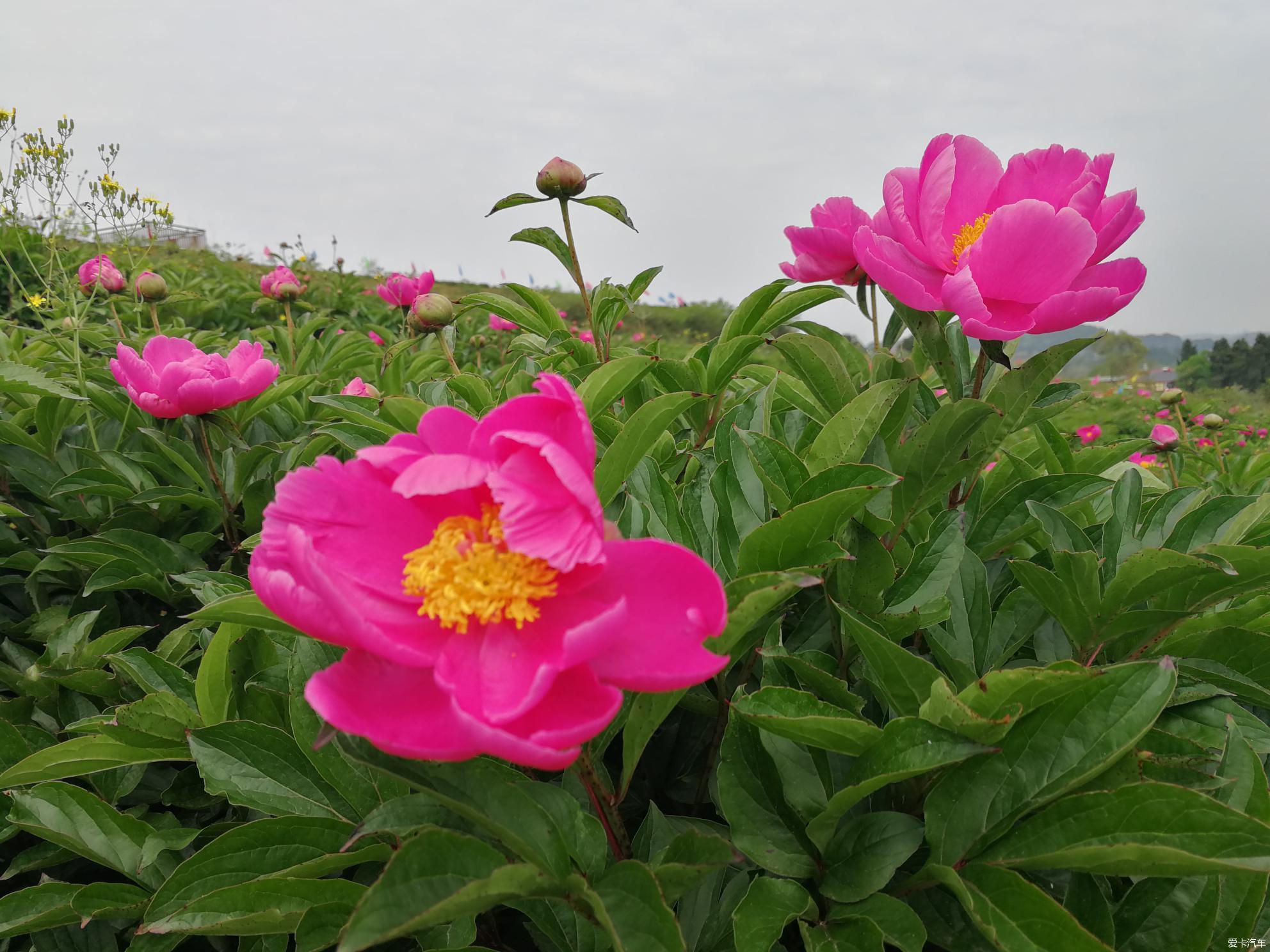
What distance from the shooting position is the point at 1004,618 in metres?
0.97

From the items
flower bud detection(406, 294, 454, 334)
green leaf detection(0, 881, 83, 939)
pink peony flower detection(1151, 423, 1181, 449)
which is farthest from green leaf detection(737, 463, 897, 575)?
pink peony flower detection(1151, 423, 1181, 449)

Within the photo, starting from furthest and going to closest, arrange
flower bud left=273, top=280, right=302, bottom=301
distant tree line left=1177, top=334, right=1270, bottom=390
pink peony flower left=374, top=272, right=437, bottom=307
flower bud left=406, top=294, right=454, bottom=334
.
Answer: distant tree line left=1177, top=334, right=1270, bottom=390 < flower bud left=273, top=280, right=302, bottom=301 < pink peony flower left=374, top=272, right=437, bottom=307 < flower bud left=406, top=294, right=454, bottom=334

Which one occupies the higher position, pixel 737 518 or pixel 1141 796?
pixel 737 518

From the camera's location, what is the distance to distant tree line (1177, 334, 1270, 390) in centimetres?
2536

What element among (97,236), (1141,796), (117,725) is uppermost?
(97,236)

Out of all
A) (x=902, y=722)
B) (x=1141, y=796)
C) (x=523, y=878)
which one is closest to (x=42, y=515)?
(x=523, y=878)

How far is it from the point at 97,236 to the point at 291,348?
2.01 ft

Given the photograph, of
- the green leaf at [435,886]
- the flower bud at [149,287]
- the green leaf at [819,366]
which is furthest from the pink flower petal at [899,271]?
the flower bud at [149,287]

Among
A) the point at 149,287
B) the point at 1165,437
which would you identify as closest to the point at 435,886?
the point at 1165,437

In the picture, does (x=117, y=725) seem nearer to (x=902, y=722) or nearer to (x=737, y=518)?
(x=737, y=518)

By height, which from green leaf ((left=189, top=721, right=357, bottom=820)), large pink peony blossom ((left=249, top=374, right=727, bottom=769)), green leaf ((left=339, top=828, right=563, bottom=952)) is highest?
large pink peony blossom ((left=249, top=374, right=727, bottom=769))

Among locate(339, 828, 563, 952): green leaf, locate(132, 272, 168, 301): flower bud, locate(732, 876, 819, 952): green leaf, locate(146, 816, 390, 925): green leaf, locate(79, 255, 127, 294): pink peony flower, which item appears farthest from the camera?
locate(79, 255, 127, 294): pink peony flower

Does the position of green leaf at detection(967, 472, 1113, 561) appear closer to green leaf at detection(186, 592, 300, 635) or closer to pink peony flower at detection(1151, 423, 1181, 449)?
green leaf at detection(186, 592, 300, 635)

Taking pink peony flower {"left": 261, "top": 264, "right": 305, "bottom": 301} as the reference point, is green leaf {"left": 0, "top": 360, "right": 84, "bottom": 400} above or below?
below
